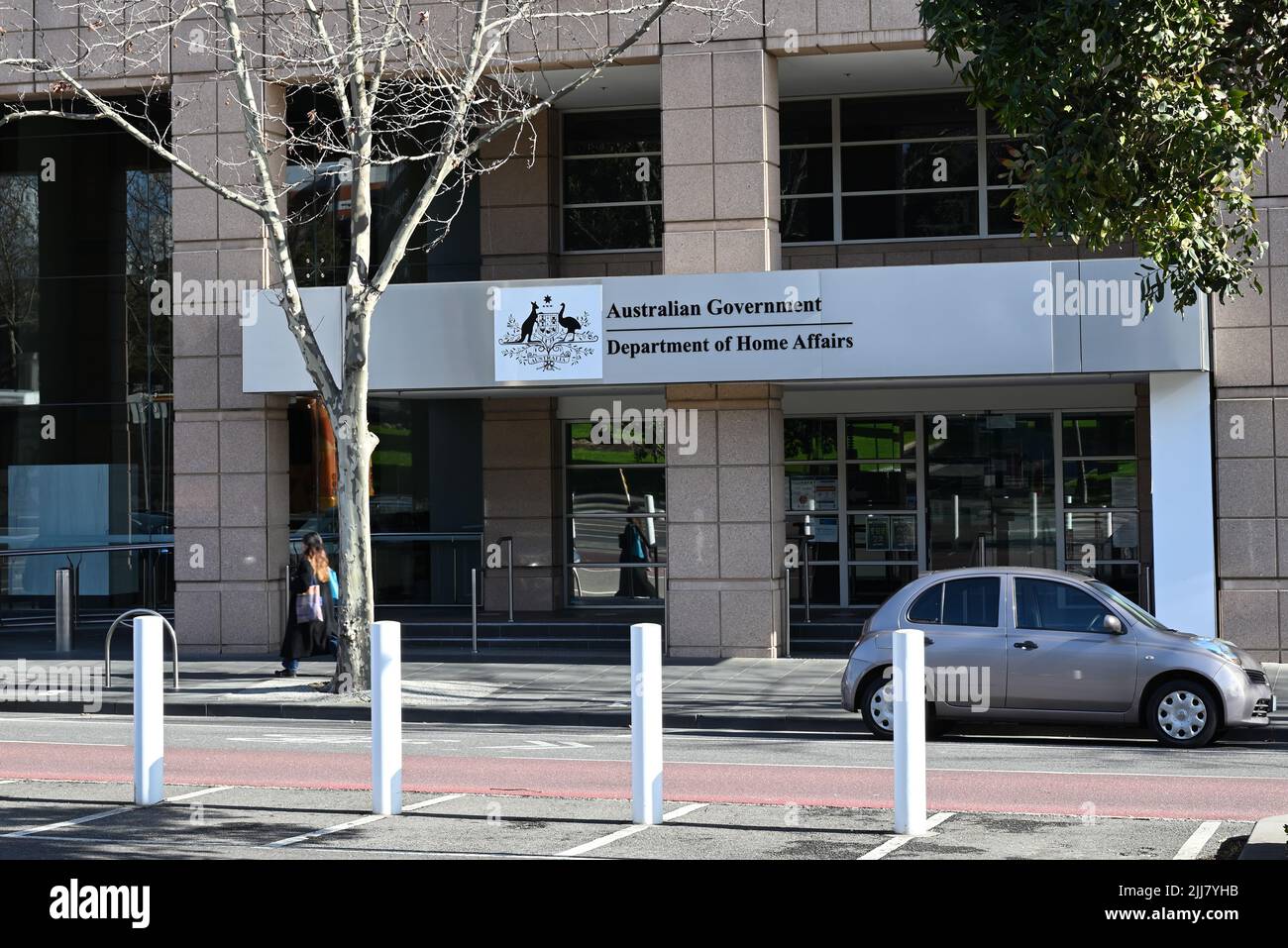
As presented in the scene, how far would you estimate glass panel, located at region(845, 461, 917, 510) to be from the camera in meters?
24.8

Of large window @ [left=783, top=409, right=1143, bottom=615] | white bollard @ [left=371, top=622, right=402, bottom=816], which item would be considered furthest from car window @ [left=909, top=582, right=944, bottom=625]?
large window @ [left=783, top=409, right=1143, bottom=615]

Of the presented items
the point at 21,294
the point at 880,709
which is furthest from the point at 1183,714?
the point at 21,294

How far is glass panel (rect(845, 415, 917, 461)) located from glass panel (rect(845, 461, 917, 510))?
0.14 meters

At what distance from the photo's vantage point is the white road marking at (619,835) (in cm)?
888

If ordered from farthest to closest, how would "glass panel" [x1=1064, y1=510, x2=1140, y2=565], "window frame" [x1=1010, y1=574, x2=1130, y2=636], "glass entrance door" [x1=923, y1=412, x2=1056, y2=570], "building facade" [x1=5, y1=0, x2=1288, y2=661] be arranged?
"glass entrance door" [x1=923, y1=412, x2=1056, y2=570] → "glass panel" [x1=1064, y1=510, x2=1140, y2=565] → "building facade" [x1=5, y1=0, x2=1288, y2=661] → "window frame" [x1=1010, y1=574, x2=1130, y2=636]

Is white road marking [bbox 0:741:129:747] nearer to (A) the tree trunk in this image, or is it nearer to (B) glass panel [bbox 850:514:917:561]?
(A) the tree trunk

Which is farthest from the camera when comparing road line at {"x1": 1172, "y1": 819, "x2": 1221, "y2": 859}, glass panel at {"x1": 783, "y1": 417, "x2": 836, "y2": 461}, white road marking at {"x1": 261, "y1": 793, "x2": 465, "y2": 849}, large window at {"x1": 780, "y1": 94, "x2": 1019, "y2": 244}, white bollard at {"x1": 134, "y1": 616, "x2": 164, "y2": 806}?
glass panel at {"x1": 783, "y1": 417, "x2": 836, "y2": 461}

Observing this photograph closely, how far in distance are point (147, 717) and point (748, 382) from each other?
11089mm

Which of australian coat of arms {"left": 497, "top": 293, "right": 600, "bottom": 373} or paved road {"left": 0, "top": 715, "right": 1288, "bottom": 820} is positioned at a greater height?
australian coat of arms {"left": 497, "top": 293, "right": 600, "bottom": 373}

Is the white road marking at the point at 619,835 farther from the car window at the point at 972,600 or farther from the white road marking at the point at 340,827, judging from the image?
the car window at the point at 972,600

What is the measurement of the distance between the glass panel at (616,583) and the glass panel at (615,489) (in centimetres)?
92

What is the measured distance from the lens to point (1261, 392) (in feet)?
63.1

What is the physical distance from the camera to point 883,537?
24.9 meters

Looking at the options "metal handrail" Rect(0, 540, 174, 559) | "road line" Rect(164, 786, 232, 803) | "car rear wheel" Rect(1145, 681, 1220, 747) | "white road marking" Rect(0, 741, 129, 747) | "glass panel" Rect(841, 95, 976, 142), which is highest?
"glass panel" Rect(841, 95, 976, 142)
